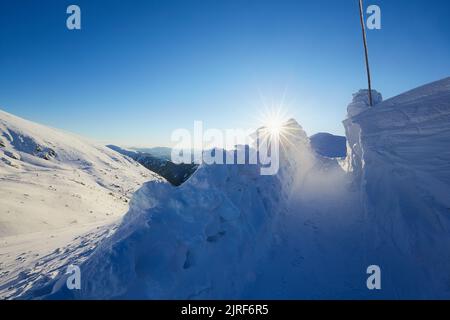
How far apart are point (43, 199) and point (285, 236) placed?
80.6 ft

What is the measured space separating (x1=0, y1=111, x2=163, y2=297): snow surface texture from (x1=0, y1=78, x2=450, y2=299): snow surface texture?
5.70ft

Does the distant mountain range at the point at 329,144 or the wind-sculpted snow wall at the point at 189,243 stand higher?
the distant mountain range at the point at 329,144

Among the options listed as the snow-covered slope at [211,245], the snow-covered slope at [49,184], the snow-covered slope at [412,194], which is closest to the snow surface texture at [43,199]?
the snow-covered slope at [49,184]

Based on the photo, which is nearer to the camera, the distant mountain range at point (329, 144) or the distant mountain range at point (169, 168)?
the distant mountain range at point (169, 168)

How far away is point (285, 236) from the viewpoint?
10.7 m

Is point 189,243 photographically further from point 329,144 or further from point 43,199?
point 329,144

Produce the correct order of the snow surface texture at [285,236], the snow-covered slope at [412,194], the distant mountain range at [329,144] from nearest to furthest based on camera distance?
the snow surface texture at [285,236] < the snow-covered slope at [412,194] < the distant mountain range at [329,144]

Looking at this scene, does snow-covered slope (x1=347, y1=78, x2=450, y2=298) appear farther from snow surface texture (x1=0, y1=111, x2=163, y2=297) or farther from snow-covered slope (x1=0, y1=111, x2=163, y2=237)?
snow-covered slope (x1=0, y1=111, x2=163, y2=237)

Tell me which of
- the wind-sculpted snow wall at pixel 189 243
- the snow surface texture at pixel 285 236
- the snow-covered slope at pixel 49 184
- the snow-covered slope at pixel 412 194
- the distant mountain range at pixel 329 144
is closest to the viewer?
the wind-sculpted snow wall at pixel 189 243

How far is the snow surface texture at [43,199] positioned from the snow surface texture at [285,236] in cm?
174

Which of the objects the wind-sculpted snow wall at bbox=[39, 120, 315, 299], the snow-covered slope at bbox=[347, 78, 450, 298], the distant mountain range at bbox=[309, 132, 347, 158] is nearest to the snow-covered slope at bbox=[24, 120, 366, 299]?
the wind-sculpted snow wall at bbox=[39, 120, 315, 299]

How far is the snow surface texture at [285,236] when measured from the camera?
289 inches

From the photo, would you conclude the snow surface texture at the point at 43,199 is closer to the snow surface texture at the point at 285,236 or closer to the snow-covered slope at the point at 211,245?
the snow surface texture at the point at 285,236

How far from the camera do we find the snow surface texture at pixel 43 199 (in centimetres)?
1232
